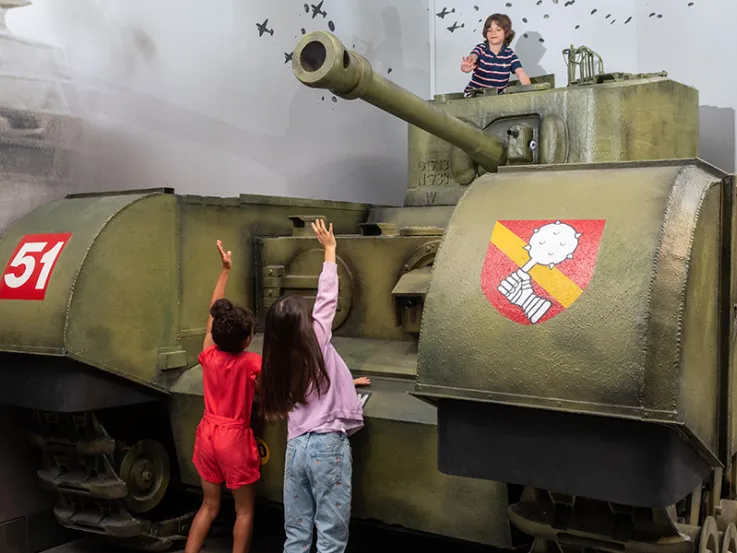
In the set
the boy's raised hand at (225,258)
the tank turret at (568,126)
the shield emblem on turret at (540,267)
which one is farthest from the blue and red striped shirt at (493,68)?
the shield emblem on turret at (540,267)

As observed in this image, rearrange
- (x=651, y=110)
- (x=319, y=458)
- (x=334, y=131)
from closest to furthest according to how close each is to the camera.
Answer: (x=319, y=458)
(x=651, y=110)
(x=334, y=131)

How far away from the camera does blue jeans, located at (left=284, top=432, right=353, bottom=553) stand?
9.91 ft

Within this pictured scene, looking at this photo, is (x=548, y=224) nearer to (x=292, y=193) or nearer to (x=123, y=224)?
(x=123, y=224)

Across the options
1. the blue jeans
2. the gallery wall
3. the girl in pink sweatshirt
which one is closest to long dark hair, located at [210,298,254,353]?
the girl in pink sweatshirt

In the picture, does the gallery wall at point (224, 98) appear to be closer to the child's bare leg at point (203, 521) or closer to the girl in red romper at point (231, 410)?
the girl in red romper at point (231, 410)

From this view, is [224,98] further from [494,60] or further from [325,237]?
[325,237]

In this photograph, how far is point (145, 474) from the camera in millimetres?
3904

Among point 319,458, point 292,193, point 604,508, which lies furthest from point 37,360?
point 292,193

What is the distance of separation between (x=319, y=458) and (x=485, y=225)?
1090 mm

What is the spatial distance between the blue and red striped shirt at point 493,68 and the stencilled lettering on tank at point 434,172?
28.0 inches

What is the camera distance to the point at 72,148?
4508 millimetres

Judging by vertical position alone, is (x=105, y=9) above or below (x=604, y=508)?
above

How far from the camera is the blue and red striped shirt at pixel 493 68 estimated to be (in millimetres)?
5520

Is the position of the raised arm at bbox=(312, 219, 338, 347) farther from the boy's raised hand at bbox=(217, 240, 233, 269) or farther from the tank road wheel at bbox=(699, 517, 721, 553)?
the tank road wheel at bbox=(699, 517, 721, 553)
